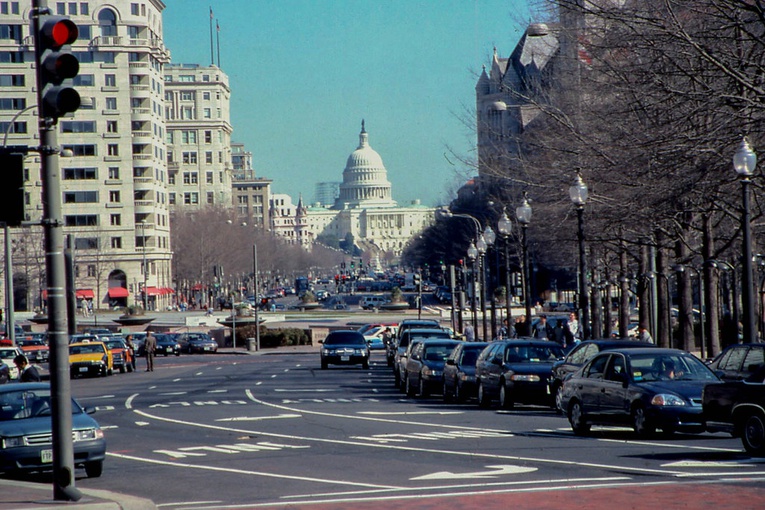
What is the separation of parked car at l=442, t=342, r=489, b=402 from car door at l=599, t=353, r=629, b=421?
9.04 m

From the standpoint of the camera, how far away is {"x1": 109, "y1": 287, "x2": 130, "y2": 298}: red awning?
115 meters

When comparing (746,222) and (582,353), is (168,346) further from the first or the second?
(746,222)

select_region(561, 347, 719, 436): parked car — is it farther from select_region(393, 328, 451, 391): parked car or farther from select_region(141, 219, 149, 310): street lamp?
select_region(141, 219, 149, 310): street lamp

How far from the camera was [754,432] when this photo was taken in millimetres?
15812

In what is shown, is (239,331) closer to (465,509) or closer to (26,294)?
(26,294)

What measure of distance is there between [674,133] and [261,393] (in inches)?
591

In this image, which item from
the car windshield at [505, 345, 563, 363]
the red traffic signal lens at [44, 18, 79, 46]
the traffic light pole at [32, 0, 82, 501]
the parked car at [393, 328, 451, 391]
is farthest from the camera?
the parked car at [393, 328, 451, 391]

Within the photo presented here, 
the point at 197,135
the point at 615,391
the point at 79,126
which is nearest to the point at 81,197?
the point at 79,126

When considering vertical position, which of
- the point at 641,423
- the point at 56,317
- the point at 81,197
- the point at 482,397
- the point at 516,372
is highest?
the point at 81,197

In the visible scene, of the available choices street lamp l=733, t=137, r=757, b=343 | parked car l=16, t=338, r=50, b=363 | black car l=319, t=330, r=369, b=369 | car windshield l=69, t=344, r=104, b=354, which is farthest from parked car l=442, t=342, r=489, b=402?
parked car l=16, t=338, r=50, b=363

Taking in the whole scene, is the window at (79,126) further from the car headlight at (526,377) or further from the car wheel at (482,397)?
the car headlight at (526,377)

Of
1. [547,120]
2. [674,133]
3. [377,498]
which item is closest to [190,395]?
[547,120]

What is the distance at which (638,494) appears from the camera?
12445 millimetres

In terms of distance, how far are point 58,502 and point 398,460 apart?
5187 millimetres
